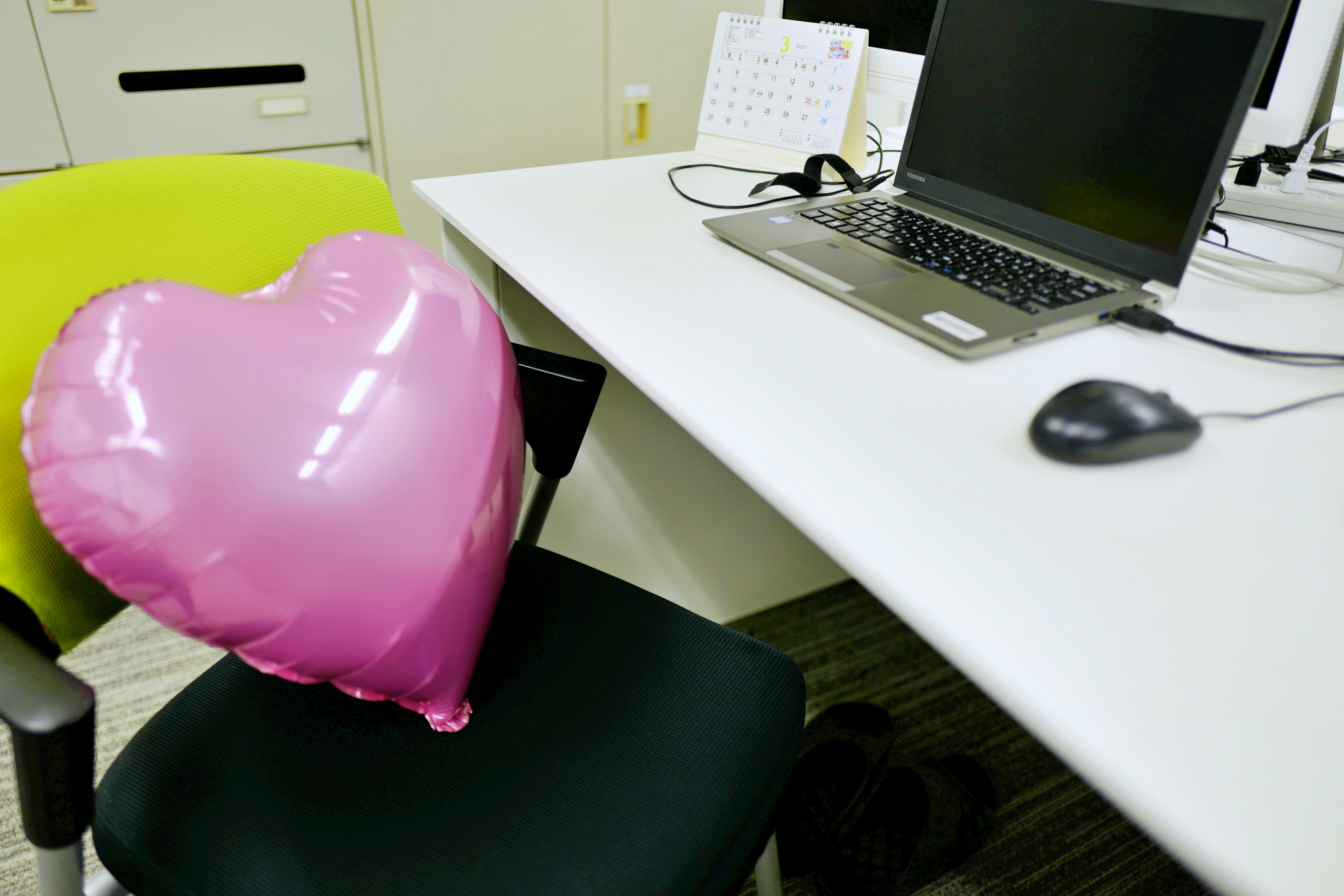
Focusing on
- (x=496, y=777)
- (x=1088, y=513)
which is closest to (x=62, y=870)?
(x=496, y=777)

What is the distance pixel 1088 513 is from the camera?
0.53m

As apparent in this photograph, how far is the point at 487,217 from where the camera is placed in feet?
3.43

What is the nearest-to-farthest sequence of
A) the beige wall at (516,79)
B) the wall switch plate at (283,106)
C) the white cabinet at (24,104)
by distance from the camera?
the white cabinet at (24,104) < the wall switch plate at (283,106) < the beige wall at (516,79)

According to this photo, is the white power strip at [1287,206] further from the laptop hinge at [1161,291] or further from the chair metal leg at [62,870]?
the chair metal leg at [62,870]

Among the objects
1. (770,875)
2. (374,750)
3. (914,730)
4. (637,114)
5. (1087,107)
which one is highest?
(1087,107)

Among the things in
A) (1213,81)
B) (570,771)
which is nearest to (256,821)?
(570,771)

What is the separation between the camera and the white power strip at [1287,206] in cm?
104

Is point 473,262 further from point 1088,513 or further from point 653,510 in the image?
point 1088,513

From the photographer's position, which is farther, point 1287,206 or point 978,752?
point 978,752

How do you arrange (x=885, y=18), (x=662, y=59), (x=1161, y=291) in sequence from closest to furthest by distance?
(x=1161, y=291)
(x=885, y=18)
(x=662, y=59)

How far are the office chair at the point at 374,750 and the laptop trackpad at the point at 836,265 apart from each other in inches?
14.0

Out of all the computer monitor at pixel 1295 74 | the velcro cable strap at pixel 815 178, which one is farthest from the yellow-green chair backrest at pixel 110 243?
the computer monitor at pixel 1295 74

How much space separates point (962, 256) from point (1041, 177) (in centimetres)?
13

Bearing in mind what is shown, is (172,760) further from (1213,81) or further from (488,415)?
(1213,81)
